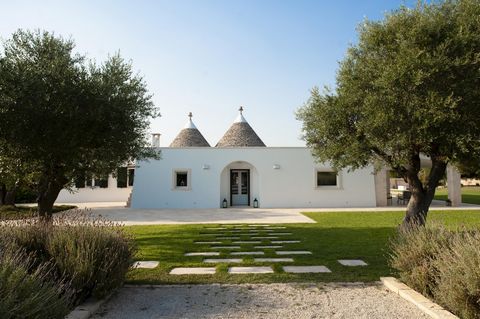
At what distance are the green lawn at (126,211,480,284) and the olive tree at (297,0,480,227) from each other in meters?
1.47

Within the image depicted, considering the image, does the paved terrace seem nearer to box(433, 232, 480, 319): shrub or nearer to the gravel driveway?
the gravel driveway

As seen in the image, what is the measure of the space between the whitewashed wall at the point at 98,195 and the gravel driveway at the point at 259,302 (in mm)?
25334

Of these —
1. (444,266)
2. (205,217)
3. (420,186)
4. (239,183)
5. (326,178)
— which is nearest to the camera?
(444,266)

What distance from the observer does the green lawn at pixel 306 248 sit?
6.71 m

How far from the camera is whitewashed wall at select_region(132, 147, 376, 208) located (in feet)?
78.8

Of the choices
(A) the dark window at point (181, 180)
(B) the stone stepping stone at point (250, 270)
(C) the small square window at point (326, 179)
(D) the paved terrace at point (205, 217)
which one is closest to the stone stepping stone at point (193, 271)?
(B) the stone stepping stone at point (250, 270)

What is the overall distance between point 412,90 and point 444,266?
470 centimetres

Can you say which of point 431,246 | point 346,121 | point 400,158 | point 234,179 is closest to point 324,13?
point 346,121

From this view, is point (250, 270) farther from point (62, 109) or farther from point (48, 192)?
point (48, 192)

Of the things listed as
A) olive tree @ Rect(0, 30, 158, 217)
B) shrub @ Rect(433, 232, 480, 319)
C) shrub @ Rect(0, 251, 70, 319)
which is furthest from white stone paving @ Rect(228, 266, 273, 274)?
olive tree @ Rect(0, 30, 158, 217)

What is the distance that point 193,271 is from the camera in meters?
7.27

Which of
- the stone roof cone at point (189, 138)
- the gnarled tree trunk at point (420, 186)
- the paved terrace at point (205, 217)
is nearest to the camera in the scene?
the gnarled tree trunk at point (420, 186)

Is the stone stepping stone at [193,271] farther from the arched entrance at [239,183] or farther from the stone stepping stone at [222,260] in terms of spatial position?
the arched entrance at [239,183]

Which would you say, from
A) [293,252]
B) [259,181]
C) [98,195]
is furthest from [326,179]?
[98,195]
